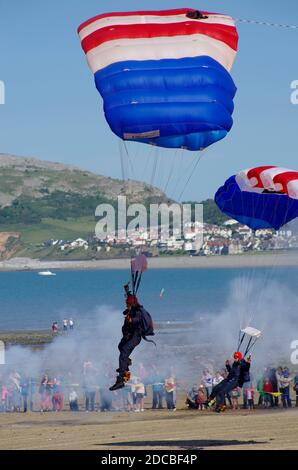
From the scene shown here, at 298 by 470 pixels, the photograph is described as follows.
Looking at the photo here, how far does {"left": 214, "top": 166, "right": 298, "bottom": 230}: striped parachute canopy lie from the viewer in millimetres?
23141

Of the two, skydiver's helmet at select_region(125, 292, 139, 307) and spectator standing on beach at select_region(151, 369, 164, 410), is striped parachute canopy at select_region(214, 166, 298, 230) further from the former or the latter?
skydiver's helmet at select_region(125, 292, 139, 307)

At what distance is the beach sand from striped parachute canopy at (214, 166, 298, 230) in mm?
3969

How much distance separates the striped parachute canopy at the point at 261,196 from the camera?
75.9 feet

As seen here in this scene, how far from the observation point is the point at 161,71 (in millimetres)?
19734

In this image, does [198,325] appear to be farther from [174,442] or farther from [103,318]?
[174,442]

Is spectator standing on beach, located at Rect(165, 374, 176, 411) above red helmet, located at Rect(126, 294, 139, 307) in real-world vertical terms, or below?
below

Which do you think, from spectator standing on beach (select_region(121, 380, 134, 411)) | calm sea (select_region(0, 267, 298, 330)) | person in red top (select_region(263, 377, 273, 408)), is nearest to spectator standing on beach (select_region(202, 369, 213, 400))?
person in red top (select_region(263, 377, 273, 408))

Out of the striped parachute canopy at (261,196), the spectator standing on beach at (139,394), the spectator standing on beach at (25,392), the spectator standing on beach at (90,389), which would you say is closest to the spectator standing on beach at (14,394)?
the spectator standing on beach at (25,392)

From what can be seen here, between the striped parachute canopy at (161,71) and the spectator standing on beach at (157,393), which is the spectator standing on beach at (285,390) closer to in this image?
the spectator standing on beach at (157,393)

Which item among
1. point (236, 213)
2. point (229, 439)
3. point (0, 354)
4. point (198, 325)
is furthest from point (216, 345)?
point (229, 439)

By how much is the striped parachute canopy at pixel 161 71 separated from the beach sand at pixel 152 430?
516cm

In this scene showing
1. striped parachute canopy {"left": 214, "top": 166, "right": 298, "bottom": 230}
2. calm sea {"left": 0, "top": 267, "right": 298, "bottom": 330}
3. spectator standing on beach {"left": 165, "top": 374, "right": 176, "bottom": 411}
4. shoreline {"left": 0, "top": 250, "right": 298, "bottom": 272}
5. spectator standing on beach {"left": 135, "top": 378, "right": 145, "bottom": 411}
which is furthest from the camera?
shoreline {"left": 0, "top": 250, "right": 298, "bottom": 272}

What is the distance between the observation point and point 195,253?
538 ft
